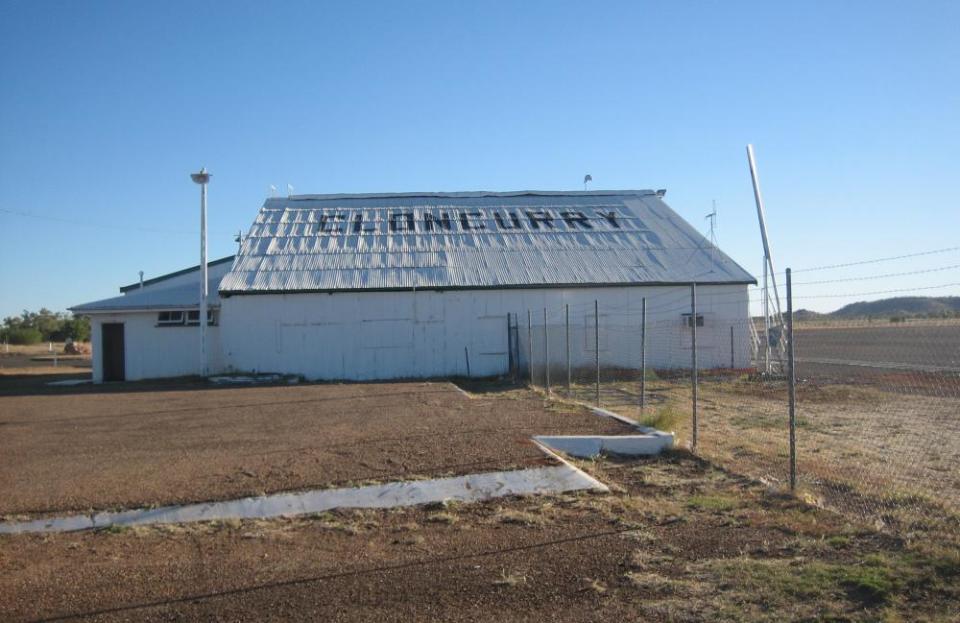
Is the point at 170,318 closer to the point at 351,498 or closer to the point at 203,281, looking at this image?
the point at 203,281

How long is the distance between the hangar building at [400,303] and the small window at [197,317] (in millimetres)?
56

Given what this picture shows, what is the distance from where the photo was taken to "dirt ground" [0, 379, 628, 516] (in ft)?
29.1

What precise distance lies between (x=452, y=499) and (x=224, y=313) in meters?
20.1

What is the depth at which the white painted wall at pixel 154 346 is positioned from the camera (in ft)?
89.7

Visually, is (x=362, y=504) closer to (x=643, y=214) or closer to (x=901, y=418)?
(x=901, y=418)

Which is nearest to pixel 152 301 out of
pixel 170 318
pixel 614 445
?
pixel 170 318

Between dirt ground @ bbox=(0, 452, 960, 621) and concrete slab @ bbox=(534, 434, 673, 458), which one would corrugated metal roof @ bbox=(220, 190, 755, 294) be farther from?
dirt ground @ bbox=(0, 452, 960, 621)

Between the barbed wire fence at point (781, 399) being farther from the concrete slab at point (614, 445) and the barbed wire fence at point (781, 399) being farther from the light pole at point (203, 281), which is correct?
the light pole at point (203, 281)

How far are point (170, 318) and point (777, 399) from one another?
20.2 m

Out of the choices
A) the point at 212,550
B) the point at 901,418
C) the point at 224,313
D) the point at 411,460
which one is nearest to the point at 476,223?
the point at 224,313

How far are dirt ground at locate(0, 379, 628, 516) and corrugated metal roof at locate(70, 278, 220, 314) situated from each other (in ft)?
25.6

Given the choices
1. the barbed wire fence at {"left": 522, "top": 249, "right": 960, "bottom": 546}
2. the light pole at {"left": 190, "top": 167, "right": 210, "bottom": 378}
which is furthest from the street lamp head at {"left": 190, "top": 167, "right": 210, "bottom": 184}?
the barbed wire fence at {"left": 522, "top": 249, "right": 960, "bottom": 546}

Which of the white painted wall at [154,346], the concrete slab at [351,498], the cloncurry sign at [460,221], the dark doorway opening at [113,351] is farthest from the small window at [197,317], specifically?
the concrete slab at [351,498]

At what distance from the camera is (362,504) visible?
8.16 metres
